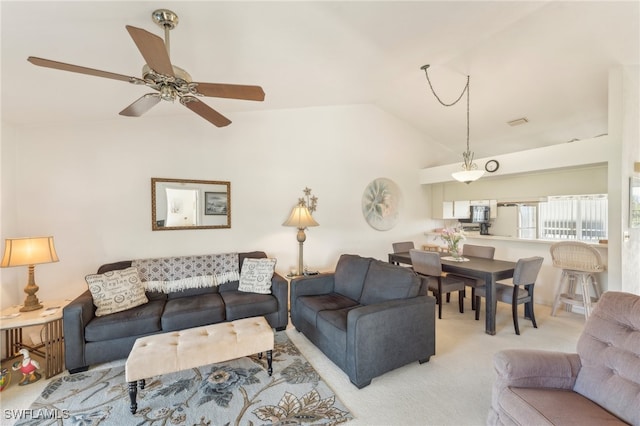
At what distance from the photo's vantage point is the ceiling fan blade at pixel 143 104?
1908 millimetres

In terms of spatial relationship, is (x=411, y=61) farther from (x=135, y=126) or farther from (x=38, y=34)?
(x=135, y=126)

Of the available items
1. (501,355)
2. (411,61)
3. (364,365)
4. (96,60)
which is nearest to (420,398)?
(364,365)

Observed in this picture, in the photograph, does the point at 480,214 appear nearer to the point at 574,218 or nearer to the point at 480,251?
the point at 480,251

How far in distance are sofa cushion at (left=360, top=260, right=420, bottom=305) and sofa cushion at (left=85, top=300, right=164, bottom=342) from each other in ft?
6.94

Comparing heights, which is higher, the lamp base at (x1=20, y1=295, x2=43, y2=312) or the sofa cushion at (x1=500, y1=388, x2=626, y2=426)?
the lamp base at (x1=20, y1=295, x2=43, y2=312)

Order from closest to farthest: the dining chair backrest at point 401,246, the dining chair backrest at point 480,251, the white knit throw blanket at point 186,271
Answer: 1. the white knit throw blanket at point 186,271
2. the dining chair backrest at point 480,251
3. the dining chair backrest at point 401,246

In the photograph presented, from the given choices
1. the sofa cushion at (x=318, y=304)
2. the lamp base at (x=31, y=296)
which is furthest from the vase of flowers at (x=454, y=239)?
the lamp base at (x=31, y=296)

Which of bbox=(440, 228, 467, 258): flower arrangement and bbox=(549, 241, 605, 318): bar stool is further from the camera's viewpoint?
bbox=(440, 228, 467, 258): flower arrangement

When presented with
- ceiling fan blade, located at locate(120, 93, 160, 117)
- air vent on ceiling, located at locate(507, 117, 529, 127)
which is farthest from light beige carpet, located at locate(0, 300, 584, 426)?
air vent on ceiling, located at locate(507, 117, 529, 127)

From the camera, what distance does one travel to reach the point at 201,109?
7.14ft

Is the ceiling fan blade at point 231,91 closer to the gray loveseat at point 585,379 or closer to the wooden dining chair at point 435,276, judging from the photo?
the gray loveseat at point 585,379

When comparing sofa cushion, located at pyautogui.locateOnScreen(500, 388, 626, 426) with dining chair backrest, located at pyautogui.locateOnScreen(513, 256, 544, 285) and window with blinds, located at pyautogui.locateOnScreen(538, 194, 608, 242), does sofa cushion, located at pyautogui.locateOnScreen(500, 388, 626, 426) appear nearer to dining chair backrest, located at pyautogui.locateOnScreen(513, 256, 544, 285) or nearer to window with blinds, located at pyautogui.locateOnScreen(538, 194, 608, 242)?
dining chair backrest, located at pyautogui.locateOnScreen(513, 256, 544, 285)

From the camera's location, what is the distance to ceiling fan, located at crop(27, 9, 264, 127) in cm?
137

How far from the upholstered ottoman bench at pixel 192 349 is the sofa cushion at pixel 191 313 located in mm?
436
